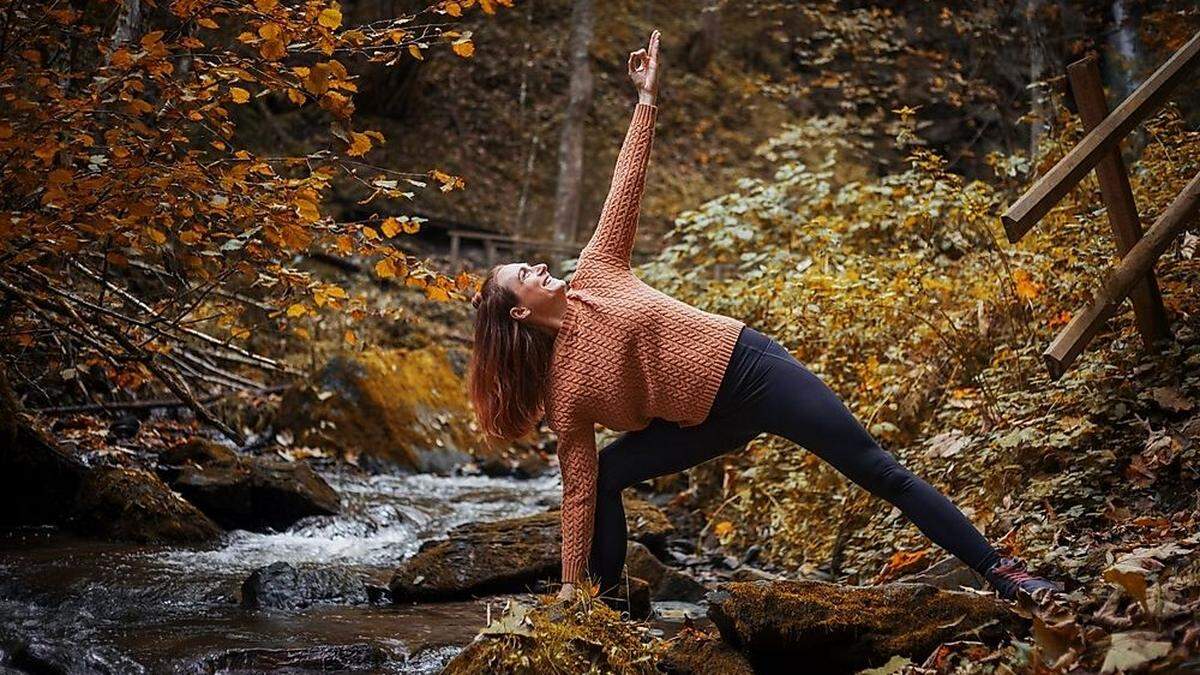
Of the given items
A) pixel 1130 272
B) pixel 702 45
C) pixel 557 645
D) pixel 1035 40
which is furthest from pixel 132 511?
pixel 702 45

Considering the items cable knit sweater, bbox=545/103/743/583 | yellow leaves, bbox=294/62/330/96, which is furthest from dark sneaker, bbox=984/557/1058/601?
yellow leaves, bbox=294/62/330/96

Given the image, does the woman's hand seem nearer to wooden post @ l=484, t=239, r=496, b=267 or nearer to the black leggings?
the black leggings

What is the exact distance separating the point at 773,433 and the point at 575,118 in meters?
15.5

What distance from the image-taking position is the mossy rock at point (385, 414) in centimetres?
1011

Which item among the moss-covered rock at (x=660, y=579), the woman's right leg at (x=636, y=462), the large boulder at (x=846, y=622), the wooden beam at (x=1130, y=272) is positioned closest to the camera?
the large boulder at (x=846, y=622)

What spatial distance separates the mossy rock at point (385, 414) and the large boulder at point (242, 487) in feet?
8.36

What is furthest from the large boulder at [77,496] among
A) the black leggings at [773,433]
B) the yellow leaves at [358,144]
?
the black leggings at [773,433]

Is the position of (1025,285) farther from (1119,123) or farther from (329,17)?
(329,17)

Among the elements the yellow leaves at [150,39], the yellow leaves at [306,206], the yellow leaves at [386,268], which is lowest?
the yellow leaves at [386,268]

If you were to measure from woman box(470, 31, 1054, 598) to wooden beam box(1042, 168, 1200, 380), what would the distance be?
1.29m

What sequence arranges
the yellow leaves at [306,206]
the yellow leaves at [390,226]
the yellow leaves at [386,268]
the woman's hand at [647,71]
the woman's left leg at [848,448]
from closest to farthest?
1. the woman's left leg at [848,448]
2. the woman's hand at [647,71]
3. the yellow leaves at [306,206]
4. the yellow leaves at [390,226]
5. the yellow leaves at [386,268]

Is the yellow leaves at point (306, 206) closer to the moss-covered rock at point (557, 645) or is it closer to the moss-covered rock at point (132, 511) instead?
the moss-covered rock at point (557, 645)

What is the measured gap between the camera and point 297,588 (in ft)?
18.0

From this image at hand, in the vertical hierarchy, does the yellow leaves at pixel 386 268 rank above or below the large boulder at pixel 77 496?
above
